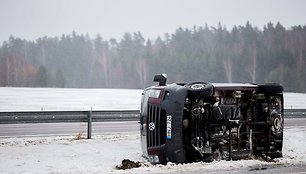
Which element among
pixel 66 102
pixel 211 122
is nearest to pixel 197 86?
pixel 211 122

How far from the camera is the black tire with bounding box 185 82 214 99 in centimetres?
705

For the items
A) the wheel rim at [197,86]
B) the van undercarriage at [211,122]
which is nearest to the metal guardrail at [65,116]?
the van undercarriage at [211,122]

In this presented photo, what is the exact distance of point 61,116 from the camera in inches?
481

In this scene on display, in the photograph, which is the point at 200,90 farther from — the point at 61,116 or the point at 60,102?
the point at 60,102

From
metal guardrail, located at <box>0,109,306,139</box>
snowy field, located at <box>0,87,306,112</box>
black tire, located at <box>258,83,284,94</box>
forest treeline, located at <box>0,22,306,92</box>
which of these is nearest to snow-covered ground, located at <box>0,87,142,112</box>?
snowy field, located at <box>0,87,306,112</box>

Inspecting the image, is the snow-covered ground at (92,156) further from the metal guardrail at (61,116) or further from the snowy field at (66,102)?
the snowy field at (66,102)

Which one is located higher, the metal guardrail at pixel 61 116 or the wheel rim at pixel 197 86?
the wheel rim at pixel 197 86

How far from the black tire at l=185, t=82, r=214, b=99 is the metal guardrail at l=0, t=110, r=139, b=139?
230 inches

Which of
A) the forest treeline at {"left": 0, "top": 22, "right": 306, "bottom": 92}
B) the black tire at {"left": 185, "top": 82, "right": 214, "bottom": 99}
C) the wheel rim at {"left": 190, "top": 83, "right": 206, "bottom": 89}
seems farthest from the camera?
the forest treeline at {"left": 0, "top": 22, "right": 306, "bottom": 92}

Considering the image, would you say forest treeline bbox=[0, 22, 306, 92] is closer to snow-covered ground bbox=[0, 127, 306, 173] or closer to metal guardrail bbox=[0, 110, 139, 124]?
metal guardrail bbox=[0, 110, 139, 124]

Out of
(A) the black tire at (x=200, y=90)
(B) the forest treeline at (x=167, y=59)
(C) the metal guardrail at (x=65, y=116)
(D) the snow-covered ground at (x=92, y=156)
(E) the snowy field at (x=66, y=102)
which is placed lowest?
(D) the snow-covered ground at (x=92, y=156)

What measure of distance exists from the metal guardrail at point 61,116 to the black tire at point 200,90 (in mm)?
5853

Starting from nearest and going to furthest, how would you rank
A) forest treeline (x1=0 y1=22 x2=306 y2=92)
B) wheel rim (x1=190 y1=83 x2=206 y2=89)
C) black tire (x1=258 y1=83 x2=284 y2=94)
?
wheel rim (x1=190 y1=83 x2=206 y2=89), black tire (x1=258 y1=83 x2=284 y2=94), forest treeline (x1=0 y1=22 x2=306 y2=92)

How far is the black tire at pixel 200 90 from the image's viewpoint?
277 inches
